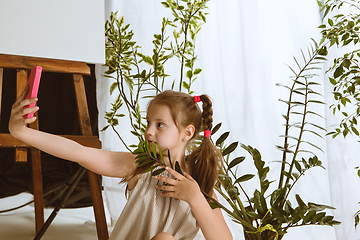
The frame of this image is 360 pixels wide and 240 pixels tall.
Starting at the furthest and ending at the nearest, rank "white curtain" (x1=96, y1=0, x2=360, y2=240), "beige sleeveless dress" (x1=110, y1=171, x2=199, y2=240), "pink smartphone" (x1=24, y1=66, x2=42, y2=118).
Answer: "white curtain" (x1=96, y1=0, x2=360, y2=240) < "beige sleeveless dress" (x1=110, y1=171, x2=199, y2=240) < "pink smartphone" (x1=24, y1=66, x2=42, y2=118)

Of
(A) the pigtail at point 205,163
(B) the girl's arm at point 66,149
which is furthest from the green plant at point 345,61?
(B) the girl's arm at point 66,149

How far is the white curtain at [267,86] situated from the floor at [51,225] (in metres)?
0.78

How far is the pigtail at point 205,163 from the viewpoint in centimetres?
113

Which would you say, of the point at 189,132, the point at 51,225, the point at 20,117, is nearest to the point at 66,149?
the point at 20,117

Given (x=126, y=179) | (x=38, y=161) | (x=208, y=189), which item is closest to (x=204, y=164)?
(x=208, y=189)

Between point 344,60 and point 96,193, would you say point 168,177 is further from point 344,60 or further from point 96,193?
point 344,60

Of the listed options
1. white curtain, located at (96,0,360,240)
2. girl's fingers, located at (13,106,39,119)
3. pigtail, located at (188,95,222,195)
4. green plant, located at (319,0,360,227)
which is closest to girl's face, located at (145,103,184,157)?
pigtail, located at (188,95,222,195)

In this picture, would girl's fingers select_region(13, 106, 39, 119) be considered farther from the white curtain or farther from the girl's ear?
the white curtain

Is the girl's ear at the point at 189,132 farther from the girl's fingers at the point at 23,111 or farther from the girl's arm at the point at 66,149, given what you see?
the girl's fingers at the point at 23,111

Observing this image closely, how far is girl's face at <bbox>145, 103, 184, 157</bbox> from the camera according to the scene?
1051 millimetres

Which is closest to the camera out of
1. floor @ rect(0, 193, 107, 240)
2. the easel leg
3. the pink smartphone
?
the pink smartphone

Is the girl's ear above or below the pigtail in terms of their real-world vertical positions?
above

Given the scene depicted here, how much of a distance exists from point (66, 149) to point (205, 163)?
1.44 feet

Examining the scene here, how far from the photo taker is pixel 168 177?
1.05 meters
